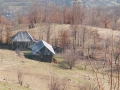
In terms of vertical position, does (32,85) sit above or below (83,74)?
above

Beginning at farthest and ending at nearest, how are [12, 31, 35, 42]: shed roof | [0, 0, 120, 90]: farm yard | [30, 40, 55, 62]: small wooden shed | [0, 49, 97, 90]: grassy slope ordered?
1. [12, 31, 35, 42]: shed roof
2. [30, 40, 55, 62]: small wooden shed
3. [0, 0, 120, 90]: farm yard
4. [0, 49, 97, 90]: grassy slope

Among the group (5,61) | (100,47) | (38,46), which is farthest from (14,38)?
(100,47)

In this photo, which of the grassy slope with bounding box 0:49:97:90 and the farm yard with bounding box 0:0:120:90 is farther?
the farm yard with bounding box 0:0:120:90

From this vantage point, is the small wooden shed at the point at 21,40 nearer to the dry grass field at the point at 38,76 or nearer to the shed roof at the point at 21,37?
the shed roof at the point at 21,37

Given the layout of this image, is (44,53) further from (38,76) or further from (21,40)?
(38,76)

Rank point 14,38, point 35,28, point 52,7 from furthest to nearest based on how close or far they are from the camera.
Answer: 1. point 52,7
2. point 35,28
3. point 14,38

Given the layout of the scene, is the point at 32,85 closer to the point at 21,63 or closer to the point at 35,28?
the point at 21,63

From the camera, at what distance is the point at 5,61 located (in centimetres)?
2817

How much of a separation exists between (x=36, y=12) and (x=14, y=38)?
22428 mm

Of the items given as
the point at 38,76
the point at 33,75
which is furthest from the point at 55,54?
the point at 33,75

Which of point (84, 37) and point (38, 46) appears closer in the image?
point (38, 46)

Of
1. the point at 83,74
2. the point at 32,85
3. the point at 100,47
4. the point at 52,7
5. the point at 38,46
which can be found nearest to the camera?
the point at 32,85

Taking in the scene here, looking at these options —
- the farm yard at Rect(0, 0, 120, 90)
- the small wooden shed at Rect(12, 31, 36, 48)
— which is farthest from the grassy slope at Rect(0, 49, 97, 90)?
the small wooden shed at Rect(12, 31, 36, 48)

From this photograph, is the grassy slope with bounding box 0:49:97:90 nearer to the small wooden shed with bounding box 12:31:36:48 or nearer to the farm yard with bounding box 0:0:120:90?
the farm yard with bounding box 0:0:120:90
